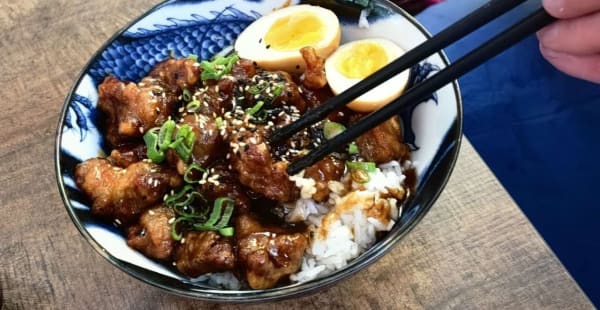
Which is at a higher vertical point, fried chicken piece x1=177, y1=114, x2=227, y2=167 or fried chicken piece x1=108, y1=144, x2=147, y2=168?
fried chicken piece x1=177, y1=114, x2=227, y2=167

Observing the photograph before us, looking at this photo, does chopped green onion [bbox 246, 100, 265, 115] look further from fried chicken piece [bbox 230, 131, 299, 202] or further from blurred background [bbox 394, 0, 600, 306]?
blurred background [bbox 394, 0, 600, 306]

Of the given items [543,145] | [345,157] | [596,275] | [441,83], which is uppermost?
[441,83]

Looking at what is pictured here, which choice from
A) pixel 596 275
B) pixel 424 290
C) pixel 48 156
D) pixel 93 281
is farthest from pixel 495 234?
pixel 48 156

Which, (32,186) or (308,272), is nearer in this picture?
(308,272)

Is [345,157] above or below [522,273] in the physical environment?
above

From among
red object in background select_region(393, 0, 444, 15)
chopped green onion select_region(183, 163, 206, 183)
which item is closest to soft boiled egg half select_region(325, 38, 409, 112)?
chopped green onion select_region(183, 163, 206, 183)

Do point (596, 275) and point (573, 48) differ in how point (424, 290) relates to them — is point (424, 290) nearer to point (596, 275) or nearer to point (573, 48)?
point (573, 48)

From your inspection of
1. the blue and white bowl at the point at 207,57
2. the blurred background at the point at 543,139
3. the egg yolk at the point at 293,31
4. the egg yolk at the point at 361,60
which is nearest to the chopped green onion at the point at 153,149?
the blue and white bowl at the point at 207,57
